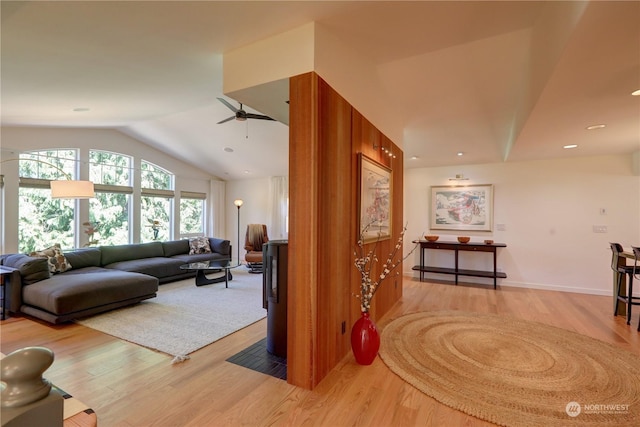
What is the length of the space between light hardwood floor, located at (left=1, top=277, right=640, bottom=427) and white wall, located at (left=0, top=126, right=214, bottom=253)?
2550mm

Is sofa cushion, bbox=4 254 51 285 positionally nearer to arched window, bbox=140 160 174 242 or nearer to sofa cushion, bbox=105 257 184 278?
sofa cushion, bbox=105 257 184 278

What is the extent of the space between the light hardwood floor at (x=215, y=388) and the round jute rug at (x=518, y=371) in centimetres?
21

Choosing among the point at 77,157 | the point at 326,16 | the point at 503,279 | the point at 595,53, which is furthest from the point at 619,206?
the point at 77,157

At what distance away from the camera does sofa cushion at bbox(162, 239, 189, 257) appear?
633 cm

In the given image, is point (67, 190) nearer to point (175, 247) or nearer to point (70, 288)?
point (70, 288)

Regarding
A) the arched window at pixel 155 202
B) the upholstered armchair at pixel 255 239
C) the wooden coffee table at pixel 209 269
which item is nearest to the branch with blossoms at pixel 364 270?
the wooden coffee table at pixel 209 269

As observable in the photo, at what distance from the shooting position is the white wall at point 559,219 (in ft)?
15.8

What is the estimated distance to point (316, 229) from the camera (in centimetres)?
213

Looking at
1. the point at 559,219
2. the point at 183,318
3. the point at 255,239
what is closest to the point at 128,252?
the point at 255,239

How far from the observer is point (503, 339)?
2992 mm

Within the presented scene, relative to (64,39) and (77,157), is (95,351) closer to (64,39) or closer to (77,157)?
(64,39)

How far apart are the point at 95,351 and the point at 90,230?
3.85 metres

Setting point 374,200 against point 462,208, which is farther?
point 462,208

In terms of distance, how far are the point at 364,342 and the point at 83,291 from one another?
129 inches
